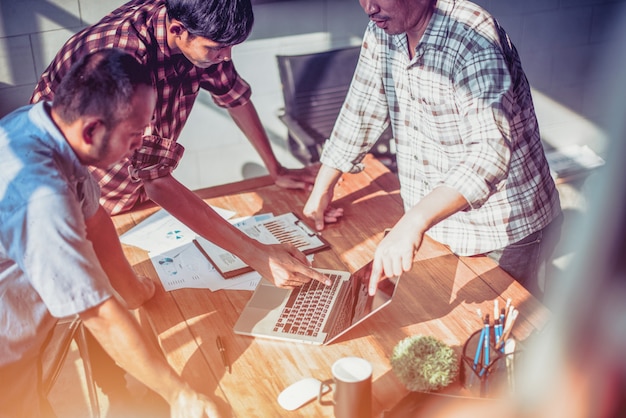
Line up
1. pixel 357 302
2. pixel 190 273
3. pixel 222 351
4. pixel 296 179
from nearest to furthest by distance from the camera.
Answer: pixel 222 351, pixel 357 302, pixel 190 273, pixel 296 179

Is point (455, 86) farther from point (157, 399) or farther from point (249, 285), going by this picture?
point (157, 399)

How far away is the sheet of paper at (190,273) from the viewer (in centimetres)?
178

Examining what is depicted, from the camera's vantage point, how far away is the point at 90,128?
1.25 meters

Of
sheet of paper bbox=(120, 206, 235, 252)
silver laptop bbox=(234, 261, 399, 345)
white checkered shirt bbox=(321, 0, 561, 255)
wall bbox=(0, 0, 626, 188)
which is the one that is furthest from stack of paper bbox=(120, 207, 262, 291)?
wall bbox=(0, 0, 626, 188)

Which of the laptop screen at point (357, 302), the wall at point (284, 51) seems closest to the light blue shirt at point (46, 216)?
the laptop screen at point (357, 302)

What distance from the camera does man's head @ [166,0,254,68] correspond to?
179 centimetres

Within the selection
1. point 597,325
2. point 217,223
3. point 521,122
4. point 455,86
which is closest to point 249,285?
point 217,223

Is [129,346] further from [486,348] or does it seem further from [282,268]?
[486,348]

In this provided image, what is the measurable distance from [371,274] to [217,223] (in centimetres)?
47

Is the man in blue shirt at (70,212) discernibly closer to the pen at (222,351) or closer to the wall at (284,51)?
the pen at (222,351)

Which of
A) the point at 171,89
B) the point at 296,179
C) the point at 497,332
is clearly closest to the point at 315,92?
the point at 296,179

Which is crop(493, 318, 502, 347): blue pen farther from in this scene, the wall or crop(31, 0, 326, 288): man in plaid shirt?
the wall

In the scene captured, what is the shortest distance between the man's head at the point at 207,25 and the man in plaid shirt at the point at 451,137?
0.36 metres

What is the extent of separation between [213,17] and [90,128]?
0.68m
